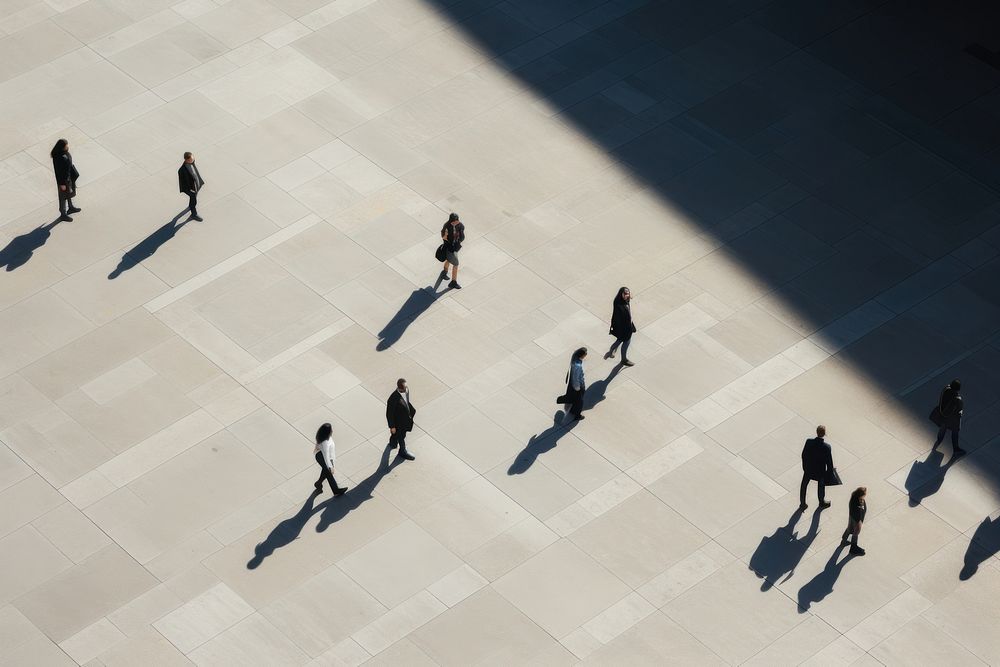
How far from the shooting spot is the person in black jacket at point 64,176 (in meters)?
29.2

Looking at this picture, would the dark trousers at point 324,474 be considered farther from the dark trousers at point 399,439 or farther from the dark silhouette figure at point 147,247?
the dark silhouette figure at point 147,247

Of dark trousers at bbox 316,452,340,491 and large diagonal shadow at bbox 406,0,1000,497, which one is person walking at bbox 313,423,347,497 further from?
large diagonal shadow at bbox 406,0,1000,497

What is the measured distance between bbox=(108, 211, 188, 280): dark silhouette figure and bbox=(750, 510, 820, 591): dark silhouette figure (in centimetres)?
1178

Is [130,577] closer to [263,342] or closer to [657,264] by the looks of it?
[263,342]

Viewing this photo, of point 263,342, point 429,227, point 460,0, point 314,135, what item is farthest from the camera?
point 460,0

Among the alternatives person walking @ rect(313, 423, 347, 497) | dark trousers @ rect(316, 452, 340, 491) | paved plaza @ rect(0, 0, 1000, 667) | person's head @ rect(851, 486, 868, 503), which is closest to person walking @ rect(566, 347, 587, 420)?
paved plaza @ rect(0, 0, 1000, 667)

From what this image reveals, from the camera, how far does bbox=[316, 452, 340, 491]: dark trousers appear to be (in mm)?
24094

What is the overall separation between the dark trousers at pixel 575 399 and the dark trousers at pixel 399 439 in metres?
2.57

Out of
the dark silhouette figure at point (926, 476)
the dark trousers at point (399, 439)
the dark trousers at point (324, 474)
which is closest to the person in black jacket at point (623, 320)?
the dark trousers at point (399, 439)

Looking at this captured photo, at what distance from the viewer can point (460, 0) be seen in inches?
1419

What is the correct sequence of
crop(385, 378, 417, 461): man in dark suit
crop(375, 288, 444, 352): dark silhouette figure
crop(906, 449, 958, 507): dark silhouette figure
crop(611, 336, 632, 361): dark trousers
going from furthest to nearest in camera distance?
crop(375, 288, 444, 352): dark silhouette figure < crop(611, 336, 632, 361): dark trousers < crop(906, 449, 958, 507): dark silhouette figure < crop(385, 378, 417, 461): man in dark suit

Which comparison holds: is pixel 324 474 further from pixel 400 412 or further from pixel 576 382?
pixel 576 382

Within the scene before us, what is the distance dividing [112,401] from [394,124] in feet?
28.6

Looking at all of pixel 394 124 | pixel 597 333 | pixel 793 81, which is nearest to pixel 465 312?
pixel 597 333
